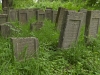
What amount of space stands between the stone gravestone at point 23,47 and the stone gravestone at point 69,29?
1138 millimetres

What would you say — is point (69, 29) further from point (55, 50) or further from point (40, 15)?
point (40, 15)

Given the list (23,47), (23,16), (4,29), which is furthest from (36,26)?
(23,16)

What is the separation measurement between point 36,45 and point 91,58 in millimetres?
1268

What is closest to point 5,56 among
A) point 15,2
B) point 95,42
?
point 95,42

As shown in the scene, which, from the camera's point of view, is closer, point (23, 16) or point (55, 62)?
point (55, 62)

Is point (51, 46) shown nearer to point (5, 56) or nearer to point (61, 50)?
point (61, 50)

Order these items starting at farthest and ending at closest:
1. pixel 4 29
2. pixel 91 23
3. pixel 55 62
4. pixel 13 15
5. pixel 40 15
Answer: pixel 40 15
pixel 13 15
pixel 91 23
pixel 4 29
pixel 55 62

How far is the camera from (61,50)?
5.57 m

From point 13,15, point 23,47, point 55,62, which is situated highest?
point 13,15

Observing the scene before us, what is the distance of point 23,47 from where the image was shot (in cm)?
451

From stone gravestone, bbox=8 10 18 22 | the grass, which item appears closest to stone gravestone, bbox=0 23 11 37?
the grass

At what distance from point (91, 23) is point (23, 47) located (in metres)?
2.55

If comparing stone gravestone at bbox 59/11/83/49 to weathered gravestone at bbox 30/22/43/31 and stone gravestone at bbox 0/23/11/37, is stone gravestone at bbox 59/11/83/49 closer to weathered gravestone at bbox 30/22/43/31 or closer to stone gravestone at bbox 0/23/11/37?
stone gravestone at bbox 0/23/11/37

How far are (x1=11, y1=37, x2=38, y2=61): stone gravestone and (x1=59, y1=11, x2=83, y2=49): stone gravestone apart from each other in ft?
3.73
